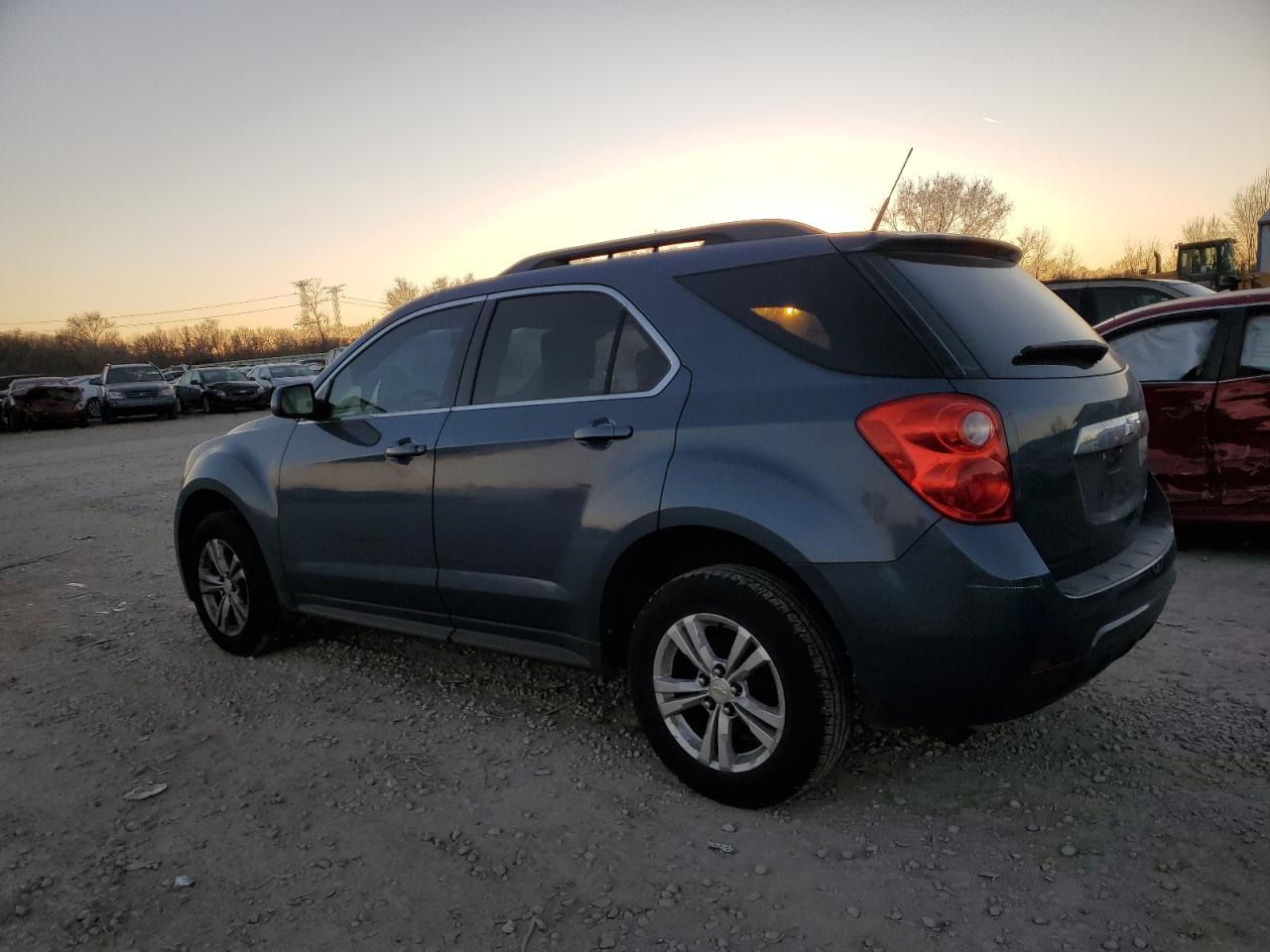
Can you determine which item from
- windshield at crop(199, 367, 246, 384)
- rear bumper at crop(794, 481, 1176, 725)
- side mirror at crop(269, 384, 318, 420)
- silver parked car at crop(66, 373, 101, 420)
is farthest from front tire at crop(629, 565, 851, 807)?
windshield at crop(199, 367, 246, 384)

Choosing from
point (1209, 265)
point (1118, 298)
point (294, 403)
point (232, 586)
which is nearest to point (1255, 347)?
point (294, 403)

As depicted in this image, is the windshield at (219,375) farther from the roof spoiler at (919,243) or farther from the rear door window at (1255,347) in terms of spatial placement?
the roof spoiler at (919,243)

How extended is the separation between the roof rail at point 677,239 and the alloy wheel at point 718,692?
52.0 inches

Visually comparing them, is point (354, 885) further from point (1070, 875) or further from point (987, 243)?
point (987, 243)

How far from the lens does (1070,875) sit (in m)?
2.40

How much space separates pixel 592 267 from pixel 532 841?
77.5 inches

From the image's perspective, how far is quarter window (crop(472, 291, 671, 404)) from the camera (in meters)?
3.03

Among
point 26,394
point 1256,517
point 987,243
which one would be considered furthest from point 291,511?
point 26,394

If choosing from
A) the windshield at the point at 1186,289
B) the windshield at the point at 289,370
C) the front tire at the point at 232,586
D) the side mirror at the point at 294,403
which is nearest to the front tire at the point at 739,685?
the side mirror at the point at 294,403

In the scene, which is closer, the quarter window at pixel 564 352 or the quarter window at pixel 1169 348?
the quarter window at pixel 564 352

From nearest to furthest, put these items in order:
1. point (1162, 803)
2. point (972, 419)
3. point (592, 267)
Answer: point (972, 419), point (1162, 803), point (592, 267)

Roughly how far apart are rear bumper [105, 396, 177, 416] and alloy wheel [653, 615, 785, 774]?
90.2 feet

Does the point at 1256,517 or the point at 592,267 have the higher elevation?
the point at 592,267

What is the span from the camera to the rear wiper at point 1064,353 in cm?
265
